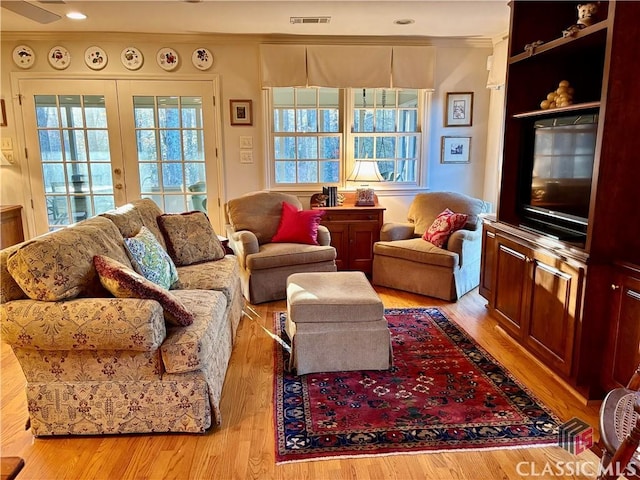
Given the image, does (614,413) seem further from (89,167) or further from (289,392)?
(89,167)

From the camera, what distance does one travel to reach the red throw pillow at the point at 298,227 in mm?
4301

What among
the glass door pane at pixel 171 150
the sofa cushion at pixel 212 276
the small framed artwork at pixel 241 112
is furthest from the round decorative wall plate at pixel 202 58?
the sofa cushion at pixel 212 276

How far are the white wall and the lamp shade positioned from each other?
1.11 ft

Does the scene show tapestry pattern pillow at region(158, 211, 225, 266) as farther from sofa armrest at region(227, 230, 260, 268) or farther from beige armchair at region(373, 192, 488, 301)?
beige armchair at region(373, 192, 488, 301)

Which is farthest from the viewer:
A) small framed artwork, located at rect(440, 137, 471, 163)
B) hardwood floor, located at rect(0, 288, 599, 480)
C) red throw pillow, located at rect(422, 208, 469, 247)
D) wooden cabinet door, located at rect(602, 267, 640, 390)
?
small framed artwork, located at rect(440, 137, 471, 163)

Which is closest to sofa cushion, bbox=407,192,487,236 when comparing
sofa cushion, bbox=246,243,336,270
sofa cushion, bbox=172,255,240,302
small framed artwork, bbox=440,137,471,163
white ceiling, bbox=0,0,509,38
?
small framed artwork, bbox=440,137,471,163

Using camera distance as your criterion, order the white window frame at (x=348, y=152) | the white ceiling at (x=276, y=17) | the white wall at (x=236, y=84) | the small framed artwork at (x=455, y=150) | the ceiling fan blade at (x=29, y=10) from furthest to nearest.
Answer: the small framed artwork at (x=455, y=150) → the white window frame at (x=348, y=152) → the white wall at (x=236, y=84) → the white ceiling at (x=276, y=17) → the ceiling fan blade at (x=29, y=10)

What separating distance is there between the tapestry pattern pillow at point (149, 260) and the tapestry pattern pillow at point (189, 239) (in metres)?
0.49

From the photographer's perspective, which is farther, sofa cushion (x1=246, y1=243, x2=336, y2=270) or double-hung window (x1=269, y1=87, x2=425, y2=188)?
double-hung window (x1=269, y1=87, x2=425, y2=188)

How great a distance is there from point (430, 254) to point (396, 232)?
59cm

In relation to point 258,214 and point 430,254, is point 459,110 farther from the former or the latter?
point 258,214

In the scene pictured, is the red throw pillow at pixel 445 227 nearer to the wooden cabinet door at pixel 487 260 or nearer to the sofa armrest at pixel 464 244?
the sofa armrest at pixel 464 244

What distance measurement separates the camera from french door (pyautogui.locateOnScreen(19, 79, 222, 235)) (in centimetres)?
481

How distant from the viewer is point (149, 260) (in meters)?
2.68
